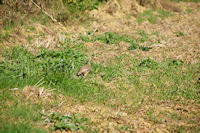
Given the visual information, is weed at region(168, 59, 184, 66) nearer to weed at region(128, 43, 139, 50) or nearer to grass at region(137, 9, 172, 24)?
weed at region(128, 43, 139, 50)

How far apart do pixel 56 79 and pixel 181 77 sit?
11.3 feet

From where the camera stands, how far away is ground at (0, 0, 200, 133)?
171 inches

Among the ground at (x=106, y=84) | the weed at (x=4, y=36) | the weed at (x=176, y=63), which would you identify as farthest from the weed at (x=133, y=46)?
the weed at (x=4, y=36)

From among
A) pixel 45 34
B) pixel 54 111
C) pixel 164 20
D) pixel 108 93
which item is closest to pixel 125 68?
pixel 108 93

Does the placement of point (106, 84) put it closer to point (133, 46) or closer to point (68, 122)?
point (68, 122)

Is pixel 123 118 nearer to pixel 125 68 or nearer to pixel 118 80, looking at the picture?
pixel 118 80

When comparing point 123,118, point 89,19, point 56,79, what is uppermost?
point 89,19

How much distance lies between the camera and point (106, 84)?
18.9ft

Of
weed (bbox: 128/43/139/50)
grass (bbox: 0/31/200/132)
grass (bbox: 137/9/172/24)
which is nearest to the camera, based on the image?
grass (bbox: 0/31/200/132)

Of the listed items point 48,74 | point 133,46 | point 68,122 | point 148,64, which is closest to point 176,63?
point 148,64

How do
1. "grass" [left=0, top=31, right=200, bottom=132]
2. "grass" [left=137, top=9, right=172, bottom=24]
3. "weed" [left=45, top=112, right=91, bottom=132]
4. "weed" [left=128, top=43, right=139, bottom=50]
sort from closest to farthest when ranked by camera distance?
"weed" [left=45, top=112, right=91, bottom=132] → "grass" [left=0, top=31, right=200, bottom=132] → "weed" [left=128, top=43, right=139, bottom=50] → "grass" [left=137, top=9, right=172, bottom=24]

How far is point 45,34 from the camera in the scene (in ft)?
28.1

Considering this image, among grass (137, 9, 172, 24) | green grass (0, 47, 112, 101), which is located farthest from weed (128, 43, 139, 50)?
grass (137, 9, 172, 24)

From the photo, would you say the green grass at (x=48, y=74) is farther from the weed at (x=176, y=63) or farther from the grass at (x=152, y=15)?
the grass at (x=152, y=15)
